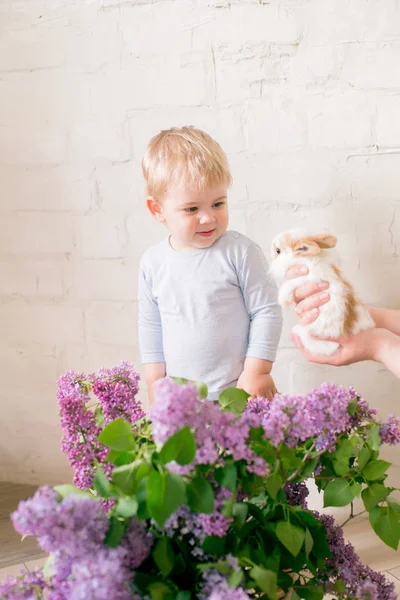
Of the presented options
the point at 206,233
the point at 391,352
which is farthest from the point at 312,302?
the point at 206,233

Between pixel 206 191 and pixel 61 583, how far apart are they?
883 mm

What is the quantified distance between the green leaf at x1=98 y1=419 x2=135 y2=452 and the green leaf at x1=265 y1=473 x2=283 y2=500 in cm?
13

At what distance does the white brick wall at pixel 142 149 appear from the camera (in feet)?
4.53

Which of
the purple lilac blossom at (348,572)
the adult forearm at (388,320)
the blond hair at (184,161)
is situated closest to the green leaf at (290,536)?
the purple lilac blossom at (348,572)

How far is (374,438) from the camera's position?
0.69 m

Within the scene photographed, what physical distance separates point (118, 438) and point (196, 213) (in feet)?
2.56

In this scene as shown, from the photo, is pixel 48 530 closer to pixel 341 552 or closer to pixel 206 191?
pixel 341 552

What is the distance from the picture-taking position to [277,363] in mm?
1546

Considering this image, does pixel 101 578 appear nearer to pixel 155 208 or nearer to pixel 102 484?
pixel 102 484

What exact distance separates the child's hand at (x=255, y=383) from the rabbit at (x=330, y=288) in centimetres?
26

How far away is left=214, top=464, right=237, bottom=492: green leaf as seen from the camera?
0.58 m

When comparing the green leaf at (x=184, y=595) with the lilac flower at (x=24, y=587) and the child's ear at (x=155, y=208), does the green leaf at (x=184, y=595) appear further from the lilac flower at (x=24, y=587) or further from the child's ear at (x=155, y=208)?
the child's ear at (x=155, y=208)

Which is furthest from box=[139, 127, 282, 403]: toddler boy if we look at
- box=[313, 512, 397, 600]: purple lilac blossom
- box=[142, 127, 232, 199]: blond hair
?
box=[313, 512, 397, 600]: purple lilac blossom

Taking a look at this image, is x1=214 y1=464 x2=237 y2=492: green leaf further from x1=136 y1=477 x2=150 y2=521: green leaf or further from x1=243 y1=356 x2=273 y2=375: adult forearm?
x1=243 y1=356 x2=273 y2=375: adult forearm
